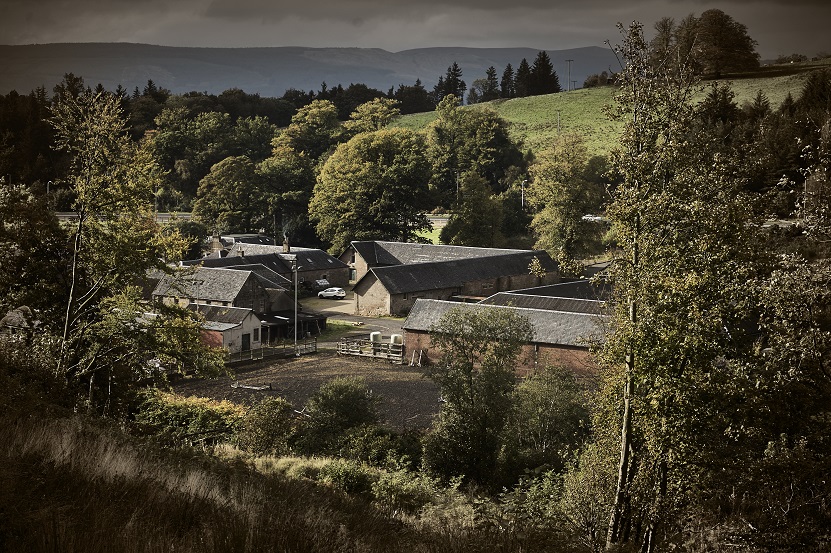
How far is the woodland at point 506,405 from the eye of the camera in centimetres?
841

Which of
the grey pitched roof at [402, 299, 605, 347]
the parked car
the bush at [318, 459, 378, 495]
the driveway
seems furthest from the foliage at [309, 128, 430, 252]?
the bush at [318, 459, 378, 495]

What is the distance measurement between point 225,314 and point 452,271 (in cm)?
1693

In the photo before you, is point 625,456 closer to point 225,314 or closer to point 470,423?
point 470,423

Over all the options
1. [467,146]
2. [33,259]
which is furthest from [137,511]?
[467,146]

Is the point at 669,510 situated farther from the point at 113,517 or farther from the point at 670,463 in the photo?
the point at 113,517

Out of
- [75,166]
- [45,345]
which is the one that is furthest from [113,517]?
[75,166]

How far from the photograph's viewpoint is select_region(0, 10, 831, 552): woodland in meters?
8.41

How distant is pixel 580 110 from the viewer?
97.0 meters

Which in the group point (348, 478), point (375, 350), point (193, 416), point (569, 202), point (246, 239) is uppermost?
point (569, 202)

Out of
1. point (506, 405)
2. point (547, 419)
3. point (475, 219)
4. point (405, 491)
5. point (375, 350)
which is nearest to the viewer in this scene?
point (405, 491)

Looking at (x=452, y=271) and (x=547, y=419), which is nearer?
(x=547, y=419)

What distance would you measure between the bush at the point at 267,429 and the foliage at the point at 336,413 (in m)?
0.59

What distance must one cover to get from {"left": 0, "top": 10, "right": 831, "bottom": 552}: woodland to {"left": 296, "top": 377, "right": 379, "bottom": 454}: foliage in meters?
0.07

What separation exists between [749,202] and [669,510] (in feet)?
16.6
